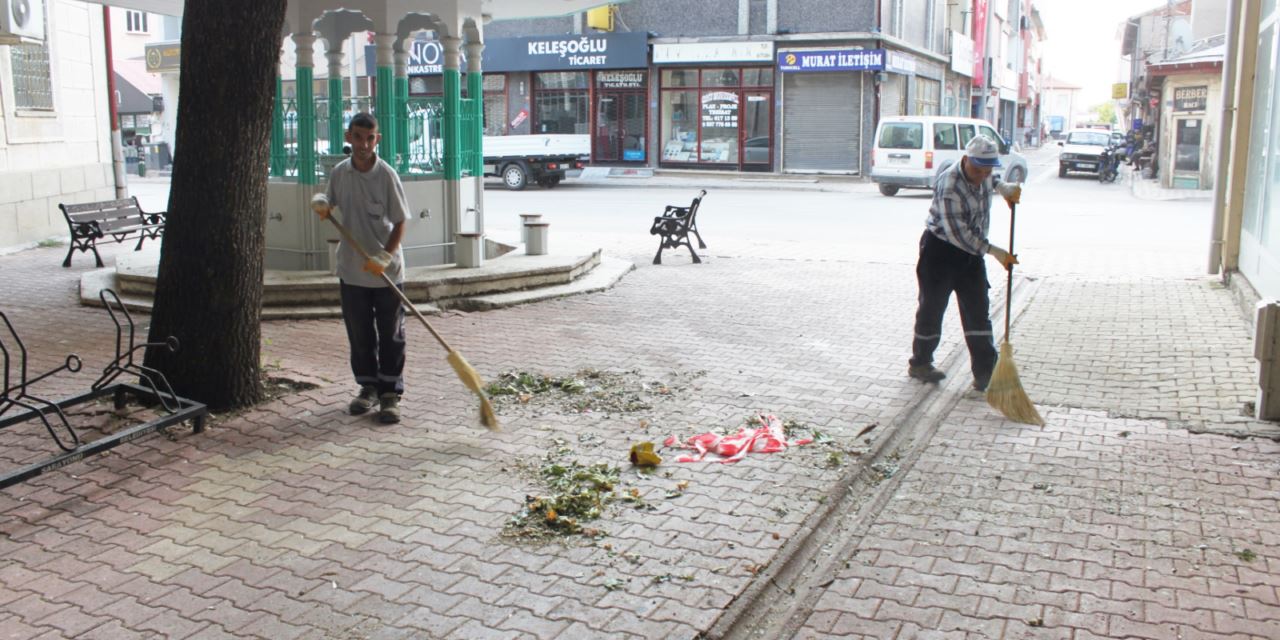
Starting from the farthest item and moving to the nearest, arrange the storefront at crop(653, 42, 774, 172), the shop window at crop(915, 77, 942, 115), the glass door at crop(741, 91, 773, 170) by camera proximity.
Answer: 1. the shop window at crop(915, 77, 942, 115)
2. the glass door at crop(741, 91, 773, 170)
3. the storefront at crop(653, 42, 774, 172)

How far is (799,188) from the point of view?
30.7 m

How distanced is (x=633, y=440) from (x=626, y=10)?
30446 mm

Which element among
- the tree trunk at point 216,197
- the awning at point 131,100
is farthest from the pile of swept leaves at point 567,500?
the awning at point 131,100

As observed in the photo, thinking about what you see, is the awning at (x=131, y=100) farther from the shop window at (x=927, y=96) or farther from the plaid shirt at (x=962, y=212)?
the plaid shirt at (x=962, y=212)

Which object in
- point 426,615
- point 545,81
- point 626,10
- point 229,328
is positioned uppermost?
point 626,10

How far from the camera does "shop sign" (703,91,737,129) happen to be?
112 feet

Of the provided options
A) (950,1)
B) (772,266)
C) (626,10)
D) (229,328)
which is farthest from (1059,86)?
(229,328)

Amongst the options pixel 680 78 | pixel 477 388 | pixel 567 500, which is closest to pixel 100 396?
pixel 477 388

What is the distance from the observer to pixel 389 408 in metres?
6.43

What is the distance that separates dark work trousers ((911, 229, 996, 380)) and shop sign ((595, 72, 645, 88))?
2843 centimetres

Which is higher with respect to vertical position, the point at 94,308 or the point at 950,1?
the point at 950,1

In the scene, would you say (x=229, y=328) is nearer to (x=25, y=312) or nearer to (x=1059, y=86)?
(x=25, y=312)

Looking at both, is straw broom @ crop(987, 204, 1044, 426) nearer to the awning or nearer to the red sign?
the awning

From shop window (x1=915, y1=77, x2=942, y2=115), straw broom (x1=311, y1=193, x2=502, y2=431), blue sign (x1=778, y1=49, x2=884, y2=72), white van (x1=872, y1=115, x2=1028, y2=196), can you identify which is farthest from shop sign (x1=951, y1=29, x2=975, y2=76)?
straw broom (x1=311, y1=193, x2=502, y2=431)
